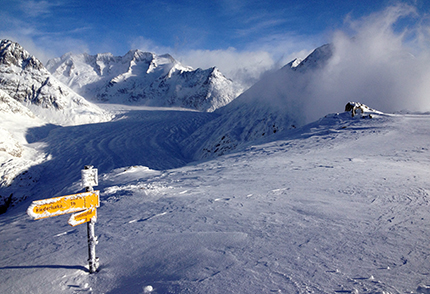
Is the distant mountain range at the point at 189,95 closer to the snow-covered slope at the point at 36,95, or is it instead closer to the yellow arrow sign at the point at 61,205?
the snow-covered slope at the point at 36,95

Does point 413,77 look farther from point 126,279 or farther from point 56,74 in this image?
point 56,74

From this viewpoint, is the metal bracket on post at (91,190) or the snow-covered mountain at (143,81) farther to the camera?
the snow-covered mountain at (143,81)

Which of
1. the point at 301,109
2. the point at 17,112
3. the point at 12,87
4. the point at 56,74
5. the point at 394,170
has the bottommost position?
the point at 394,170

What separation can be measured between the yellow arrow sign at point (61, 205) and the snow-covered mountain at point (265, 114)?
2761 centimetres

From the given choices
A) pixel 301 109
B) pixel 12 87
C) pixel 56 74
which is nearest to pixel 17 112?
pixel 12 87

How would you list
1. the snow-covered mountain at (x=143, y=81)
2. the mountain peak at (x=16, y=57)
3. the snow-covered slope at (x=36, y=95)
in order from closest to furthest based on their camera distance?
the snow-covered slope at (x=36, y=95)
the mountain peak at (x=16, y=57)
the snow-covered mountain at (x=143, y=81)

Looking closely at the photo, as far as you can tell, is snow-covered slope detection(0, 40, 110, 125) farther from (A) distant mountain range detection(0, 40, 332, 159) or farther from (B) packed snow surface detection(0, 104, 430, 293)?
(B) packed snow surface detection(0, 104, 430, 293)

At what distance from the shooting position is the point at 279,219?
17.6ft

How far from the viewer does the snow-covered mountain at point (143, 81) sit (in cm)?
12288

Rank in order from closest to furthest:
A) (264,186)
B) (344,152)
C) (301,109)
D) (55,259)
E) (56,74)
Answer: (55,259)
(264,186)
(344,152)
(301,109)
(56,74)

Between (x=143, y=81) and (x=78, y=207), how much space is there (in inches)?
6331

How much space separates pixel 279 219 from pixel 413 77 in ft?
151

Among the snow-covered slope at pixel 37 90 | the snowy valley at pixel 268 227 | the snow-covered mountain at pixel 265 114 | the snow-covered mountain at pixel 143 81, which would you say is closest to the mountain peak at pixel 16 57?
the snow-covered slope at pixel 37 90

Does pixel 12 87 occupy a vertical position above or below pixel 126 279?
above
